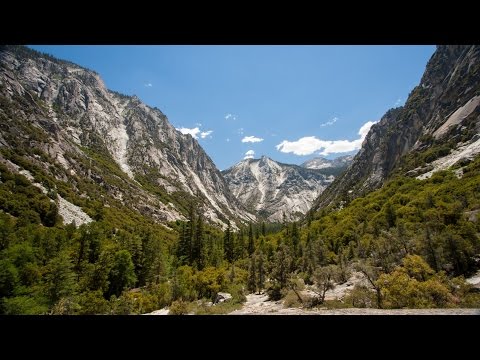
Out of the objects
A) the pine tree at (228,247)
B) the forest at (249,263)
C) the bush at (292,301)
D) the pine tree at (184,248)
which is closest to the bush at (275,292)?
the forest at (249,263)

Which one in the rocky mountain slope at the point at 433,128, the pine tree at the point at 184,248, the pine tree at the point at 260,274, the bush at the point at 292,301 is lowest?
the bush at the point at 292,301

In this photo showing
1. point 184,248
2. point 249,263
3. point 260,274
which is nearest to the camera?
point 260,274

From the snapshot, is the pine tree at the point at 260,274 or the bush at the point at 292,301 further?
the pine tree at the point at 260,274

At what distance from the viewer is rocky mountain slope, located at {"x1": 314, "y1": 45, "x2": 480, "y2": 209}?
89.6 metres

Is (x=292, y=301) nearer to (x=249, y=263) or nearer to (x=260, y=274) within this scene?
(x=260, y=274)

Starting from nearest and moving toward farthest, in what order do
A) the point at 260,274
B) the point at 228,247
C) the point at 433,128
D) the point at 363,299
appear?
the point at 363,299, the point at 260,274, the point at 228,247, the point at 433,128

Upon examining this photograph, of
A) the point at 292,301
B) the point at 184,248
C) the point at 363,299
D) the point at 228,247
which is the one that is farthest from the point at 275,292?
the point at 228,247

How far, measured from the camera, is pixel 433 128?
111 m

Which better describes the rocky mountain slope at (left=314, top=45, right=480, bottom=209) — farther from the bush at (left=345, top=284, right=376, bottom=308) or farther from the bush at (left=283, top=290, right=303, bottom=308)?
the bush at (left=345, top=284, right=376, bottom=308)

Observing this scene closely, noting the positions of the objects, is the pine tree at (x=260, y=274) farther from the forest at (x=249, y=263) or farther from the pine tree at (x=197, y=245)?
the pine tree at (x=197, y=245)

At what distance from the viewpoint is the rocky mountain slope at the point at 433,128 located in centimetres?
8956

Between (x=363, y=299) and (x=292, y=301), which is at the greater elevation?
(x=363, y=299)

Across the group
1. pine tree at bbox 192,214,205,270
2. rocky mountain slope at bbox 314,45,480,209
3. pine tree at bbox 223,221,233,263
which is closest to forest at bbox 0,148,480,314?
pine tree at bbox 192,214,205,270
